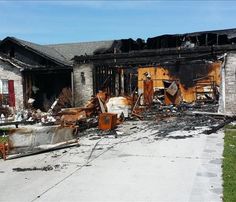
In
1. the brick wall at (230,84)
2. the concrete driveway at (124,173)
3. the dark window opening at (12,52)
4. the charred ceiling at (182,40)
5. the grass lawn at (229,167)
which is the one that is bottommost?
the concrete driveway at (124,173)

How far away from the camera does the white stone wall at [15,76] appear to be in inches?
1051

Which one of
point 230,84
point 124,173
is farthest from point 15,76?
point 124,173

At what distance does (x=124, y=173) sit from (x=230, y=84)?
1144 centimetres

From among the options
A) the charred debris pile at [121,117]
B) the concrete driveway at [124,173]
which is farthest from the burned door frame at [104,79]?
the concrete driveway at [124,173]

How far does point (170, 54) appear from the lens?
24.5 meters

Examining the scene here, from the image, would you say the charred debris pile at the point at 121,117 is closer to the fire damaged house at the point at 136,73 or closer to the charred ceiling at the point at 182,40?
the fire damaged house at the point at 136,73

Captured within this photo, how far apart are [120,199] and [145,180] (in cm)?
118

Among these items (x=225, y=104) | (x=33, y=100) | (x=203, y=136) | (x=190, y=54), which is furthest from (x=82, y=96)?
(x=203, y=136)

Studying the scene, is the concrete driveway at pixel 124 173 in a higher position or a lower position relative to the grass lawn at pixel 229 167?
lower

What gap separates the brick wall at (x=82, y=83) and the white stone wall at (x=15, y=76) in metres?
4.61

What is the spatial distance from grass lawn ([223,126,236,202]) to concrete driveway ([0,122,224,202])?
0.43ft

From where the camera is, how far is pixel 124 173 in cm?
830

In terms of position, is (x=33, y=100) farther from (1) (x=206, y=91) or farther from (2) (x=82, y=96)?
(1) (x=206, y=91)

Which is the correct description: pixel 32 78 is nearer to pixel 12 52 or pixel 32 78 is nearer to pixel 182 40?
pixel 12 52
